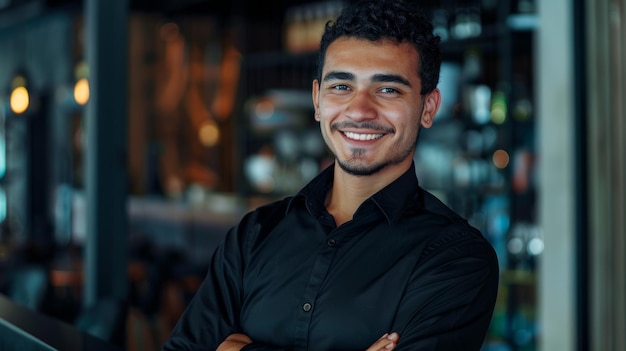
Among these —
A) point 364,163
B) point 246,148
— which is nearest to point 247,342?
point 364,163

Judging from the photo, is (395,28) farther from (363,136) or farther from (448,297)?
(448,297)

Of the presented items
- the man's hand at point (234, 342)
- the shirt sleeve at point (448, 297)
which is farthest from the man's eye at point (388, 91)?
the man's hand at point (234, 342)

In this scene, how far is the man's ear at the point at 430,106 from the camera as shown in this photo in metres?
1.33

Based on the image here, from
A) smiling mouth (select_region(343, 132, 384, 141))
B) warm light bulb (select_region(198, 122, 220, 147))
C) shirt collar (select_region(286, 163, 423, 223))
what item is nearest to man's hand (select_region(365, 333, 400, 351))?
shirt collar (select_region(286, 163, 423, 223))

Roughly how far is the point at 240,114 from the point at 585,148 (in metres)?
6.93

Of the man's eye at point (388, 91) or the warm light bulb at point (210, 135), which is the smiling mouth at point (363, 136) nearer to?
the man's eye at point (388, 91)

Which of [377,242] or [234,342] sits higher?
[377,242]

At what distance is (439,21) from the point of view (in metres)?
6.05

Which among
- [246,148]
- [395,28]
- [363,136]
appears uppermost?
[395,28]

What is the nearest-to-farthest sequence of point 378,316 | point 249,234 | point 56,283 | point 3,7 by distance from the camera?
point 378,316 < point 249,234 < point 56,283 < point 3,7

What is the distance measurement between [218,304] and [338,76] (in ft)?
1.55

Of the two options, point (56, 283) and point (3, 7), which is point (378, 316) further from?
point (3, 7)

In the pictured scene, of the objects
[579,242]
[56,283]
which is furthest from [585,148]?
[56,283]

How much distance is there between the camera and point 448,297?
131 cm
